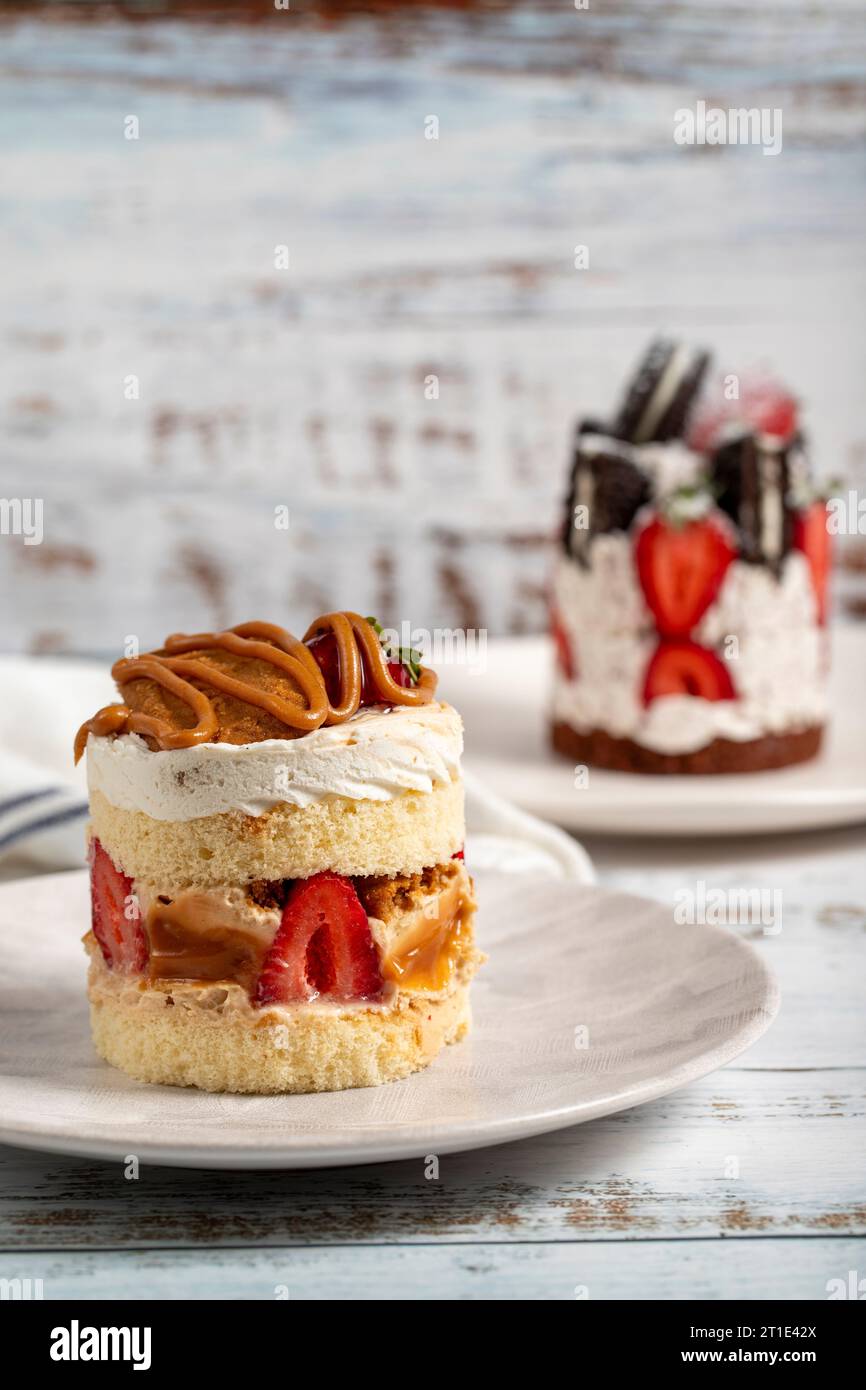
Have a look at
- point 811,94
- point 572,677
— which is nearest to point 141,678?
point 572,677

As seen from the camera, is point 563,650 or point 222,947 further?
point 563,650

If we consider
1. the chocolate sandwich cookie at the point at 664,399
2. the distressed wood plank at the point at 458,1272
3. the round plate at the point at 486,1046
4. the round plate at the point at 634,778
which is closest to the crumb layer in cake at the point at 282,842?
the round plate at the point at 486,1046

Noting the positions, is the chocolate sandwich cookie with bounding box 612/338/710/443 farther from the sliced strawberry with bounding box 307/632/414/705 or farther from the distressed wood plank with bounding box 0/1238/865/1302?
the distressed wood plank with bounding box 0/1238/865/1302

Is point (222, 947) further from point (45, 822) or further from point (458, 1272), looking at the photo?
point (45, 822)

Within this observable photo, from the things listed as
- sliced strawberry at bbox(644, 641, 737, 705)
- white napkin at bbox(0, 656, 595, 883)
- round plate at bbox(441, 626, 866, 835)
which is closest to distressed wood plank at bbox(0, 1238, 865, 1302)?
white napkin at bbox(0, 656, 595, 883)

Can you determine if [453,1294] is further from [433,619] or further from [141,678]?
A: [433,619]

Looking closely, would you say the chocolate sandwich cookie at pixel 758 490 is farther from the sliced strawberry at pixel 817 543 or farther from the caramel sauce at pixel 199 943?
the caramel sauce at pixel 199 943

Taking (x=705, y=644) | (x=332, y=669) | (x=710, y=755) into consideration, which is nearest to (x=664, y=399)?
(x=705, y=644)
